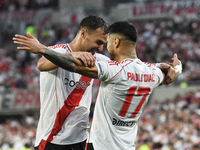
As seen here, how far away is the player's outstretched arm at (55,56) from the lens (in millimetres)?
2820

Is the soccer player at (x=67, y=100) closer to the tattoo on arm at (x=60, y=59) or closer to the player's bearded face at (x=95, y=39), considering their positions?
the player's bearded face at (x=95, y=39)

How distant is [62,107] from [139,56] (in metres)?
15.0

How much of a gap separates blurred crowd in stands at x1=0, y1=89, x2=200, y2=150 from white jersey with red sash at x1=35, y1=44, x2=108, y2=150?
17.1 ft

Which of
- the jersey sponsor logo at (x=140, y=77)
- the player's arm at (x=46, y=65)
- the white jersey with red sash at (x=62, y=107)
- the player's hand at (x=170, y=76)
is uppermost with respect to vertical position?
the player's arm at (x=46, y=65)

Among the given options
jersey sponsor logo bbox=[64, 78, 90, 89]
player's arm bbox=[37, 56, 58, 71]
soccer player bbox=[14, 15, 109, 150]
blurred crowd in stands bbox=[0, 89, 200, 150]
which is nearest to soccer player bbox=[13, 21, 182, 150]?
player's arm bbox=[37, 56, 58, 71]

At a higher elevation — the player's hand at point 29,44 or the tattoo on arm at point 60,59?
the player's hand at point 29,44

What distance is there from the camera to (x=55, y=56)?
286cm

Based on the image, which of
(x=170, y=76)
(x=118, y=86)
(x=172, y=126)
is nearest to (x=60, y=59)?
(x=118, y=86)

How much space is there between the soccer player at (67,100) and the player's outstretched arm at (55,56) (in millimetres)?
787

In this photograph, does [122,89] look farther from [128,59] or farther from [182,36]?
[182,36]

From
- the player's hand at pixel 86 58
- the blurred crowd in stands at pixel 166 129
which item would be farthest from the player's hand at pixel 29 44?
the blurred crowd in stands at pixel 166 129

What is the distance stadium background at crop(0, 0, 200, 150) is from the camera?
10.5 meters

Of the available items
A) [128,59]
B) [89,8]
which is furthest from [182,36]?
[128,59]

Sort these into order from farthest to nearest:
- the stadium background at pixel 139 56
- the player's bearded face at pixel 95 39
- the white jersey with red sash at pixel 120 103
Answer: the stadium background at pixel 139 56, the player's bearded face at pixel 95 39, the white jersey with red sash at pixel 120 103
